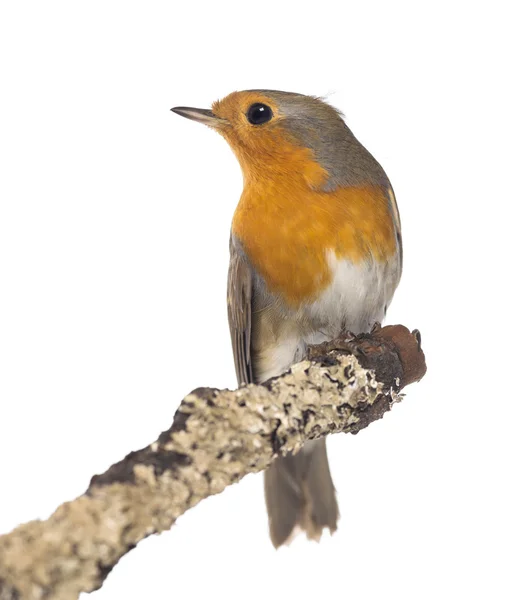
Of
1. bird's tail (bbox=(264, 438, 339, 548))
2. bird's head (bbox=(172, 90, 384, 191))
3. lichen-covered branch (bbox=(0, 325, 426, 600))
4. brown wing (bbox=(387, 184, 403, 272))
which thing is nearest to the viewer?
lichen-covered branch (bbox=(0, 325, 426, 600))

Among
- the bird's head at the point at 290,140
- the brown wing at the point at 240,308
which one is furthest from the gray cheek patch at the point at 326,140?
the brown wing at the point at 240,308

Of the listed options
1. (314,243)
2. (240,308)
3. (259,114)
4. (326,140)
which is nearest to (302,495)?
(240,308)

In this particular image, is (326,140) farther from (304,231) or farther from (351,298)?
(351,298)

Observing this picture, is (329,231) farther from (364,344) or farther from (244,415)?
(244,415)

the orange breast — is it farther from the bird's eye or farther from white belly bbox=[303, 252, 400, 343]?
the bird's eye

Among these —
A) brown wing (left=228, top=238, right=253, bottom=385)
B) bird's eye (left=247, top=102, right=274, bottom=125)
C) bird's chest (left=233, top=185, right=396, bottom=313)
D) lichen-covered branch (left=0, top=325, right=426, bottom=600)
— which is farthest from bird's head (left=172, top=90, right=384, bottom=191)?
lichen-covered branch (left=0, top=325, right=426, bottom=600)

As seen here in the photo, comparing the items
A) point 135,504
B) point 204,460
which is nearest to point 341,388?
point 204,460

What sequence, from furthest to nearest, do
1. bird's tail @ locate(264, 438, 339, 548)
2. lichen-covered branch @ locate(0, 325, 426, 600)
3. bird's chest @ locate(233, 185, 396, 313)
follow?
bird's tail @ locate(264, 438, 339, 548) < bird's chest @ locate(233, 185, 396, 313) < lichen-covered branch @ locate(0, 325, 426, 600)
